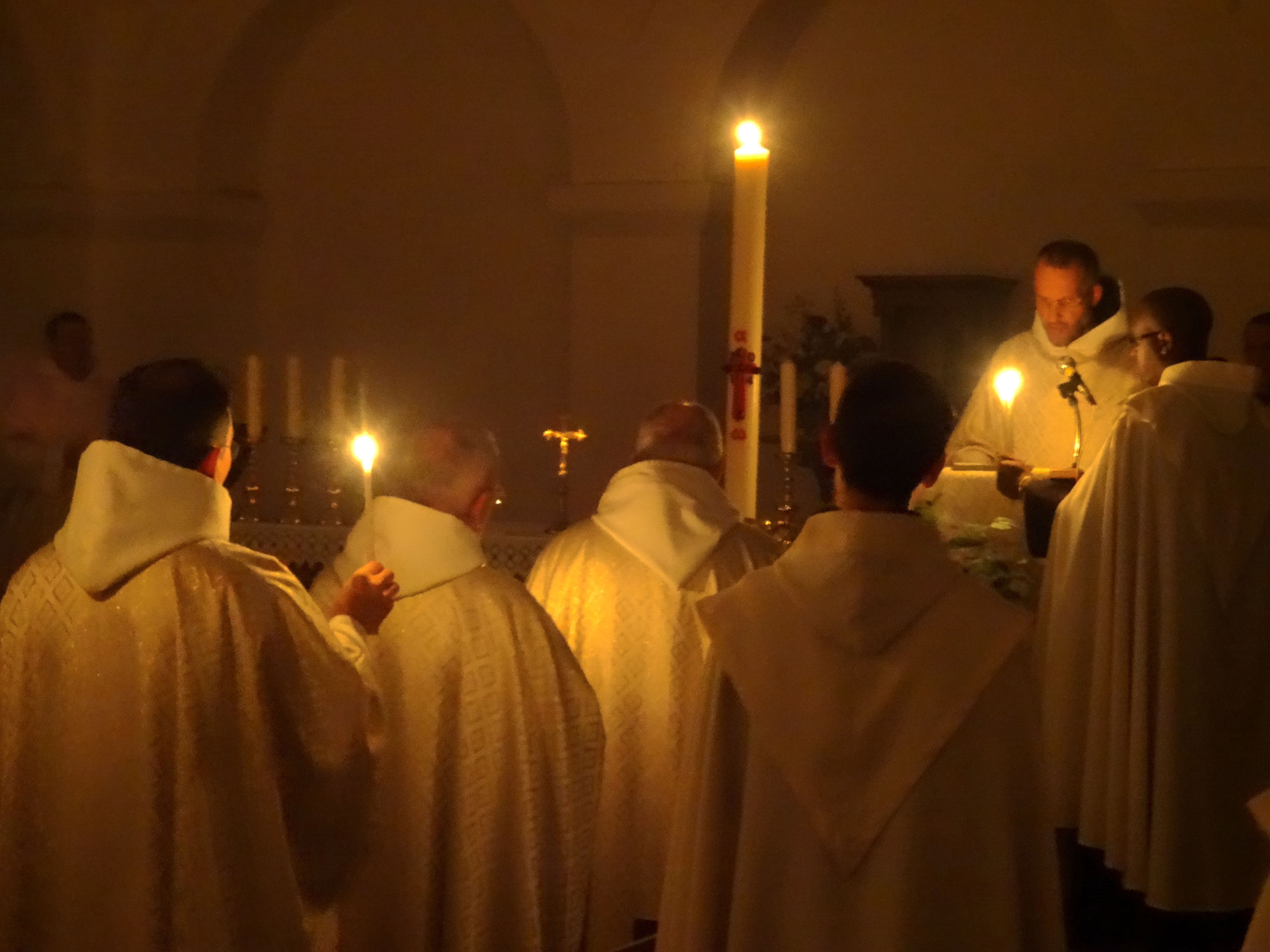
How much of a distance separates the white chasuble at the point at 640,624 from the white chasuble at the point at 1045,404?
4.47 feet

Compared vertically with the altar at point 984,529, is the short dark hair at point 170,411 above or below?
above

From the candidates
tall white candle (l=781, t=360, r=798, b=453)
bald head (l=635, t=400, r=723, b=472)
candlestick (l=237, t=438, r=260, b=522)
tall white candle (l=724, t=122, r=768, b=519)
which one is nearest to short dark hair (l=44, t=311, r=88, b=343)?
candlestick (l=237, t=438, r=260, b=522)

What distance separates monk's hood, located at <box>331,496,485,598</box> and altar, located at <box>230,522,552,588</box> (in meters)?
2.43

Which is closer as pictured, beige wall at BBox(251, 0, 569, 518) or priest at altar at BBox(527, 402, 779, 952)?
priest at altar at BBox(527, 402, 779, 952)

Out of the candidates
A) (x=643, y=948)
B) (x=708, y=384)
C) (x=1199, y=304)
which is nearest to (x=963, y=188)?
(x=708, y=384)

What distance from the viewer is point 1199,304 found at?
14.4ft

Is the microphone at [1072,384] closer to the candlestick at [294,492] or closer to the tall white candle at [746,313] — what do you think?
the tall white candle at [746,313]

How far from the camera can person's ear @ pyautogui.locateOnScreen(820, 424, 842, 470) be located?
7.62ft

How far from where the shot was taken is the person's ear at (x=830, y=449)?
2.32 m

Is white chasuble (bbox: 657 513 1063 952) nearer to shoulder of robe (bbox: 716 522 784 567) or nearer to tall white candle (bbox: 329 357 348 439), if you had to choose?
shoulder of robe (bbox: 716 522 784 567)

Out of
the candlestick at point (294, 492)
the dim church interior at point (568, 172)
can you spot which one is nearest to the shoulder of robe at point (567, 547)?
the candlestick at point (294, 492)

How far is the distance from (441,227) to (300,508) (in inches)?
85.2

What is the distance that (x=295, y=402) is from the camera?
5980 mm

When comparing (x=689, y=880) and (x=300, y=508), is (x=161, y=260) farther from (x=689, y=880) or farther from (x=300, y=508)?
(x=689, y=880)
